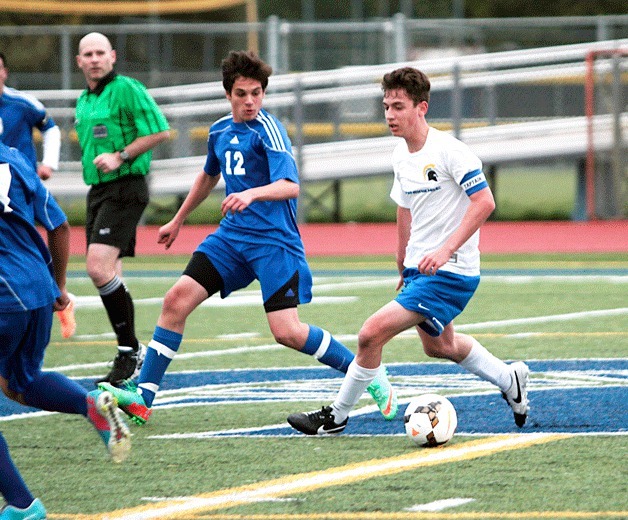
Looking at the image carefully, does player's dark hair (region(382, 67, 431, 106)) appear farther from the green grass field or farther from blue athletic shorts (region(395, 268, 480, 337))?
the green grass field

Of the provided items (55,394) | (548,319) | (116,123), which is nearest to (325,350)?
(55,394)

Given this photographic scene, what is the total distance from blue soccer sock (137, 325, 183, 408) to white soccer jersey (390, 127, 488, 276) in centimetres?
138

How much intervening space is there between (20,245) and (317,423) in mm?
2114

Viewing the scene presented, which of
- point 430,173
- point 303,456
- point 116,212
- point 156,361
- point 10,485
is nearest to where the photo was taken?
point 10,485

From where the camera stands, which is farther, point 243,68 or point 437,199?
point 243,68

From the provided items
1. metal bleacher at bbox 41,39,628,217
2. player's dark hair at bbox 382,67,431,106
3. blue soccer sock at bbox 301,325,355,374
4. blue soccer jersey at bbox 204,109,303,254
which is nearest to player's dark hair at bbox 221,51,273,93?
Result: blue soccer jersey at bbox 204,109,303,254

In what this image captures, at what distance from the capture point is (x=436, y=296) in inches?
266

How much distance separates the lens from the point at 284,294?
291 inches

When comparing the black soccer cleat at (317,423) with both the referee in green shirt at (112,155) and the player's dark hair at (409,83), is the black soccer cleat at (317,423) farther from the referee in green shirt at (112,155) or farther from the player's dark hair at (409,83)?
the referee in green shirt at (112,155)

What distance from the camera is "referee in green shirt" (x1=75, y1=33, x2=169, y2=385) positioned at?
9.02 metres

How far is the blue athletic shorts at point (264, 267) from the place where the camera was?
739cm

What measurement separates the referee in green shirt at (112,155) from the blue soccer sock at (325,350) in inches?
72.4

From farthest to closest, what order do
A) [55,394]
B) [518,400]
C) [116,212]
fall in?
[116,212], [518,400], [55,394]

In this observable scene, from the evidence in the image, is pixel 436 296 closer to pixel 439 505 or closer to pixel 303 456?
pixel 303 456
